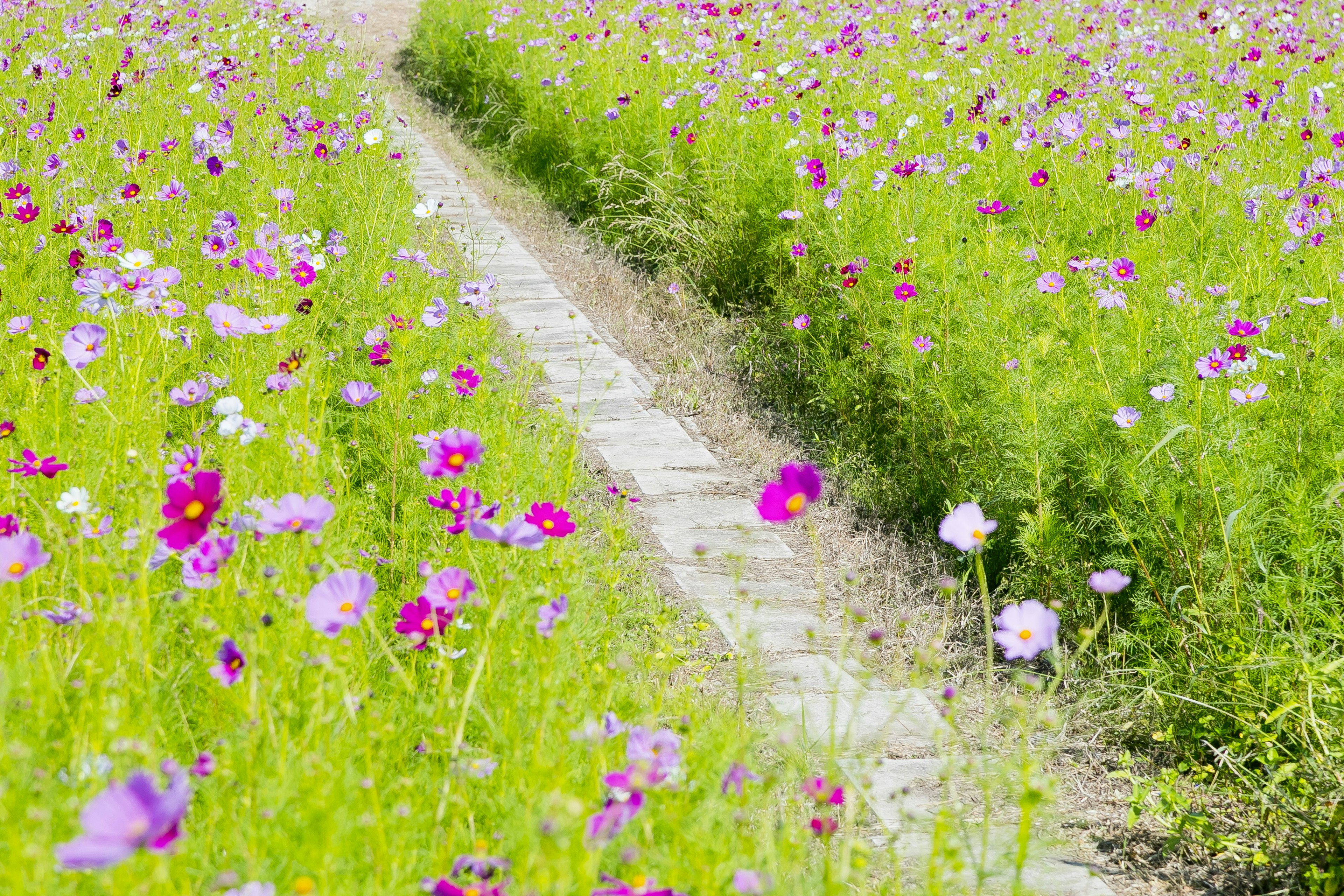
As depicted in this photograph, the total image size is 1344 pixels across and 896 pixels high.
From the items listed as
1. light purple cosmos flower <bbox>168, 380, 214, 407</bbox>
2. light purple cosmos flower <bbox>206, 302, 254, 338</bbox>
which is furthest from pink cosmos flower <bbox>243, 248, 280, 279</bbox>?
light purple cosmos flower <bbox>206, 302, 254, 338</bbox>

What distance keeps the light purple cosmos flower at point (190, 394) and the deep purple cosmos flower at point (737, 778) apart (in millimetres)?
1516

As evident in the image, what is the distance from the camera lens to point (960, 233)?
165 inches

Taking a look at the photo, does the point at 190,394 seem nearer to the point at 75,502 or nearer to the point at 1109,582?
the point at 75,502

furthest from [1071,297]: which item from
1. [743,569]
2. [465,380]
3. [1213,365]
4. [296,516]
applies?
[296,516]

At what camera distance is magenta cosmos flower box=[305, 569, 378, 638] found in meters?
1.39

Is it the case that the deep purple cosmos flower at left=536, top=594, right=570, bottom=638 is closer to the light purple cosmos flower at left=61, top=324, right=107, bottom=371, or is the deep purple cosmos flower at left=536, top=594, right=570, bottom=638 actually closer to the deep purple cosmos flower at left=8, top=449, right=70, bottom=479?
the deep purple cosmos flower at left=8, top=449, right=70, bottom=479

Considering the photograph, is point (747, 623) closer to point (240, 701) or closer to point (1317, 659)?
point (1317, 659)

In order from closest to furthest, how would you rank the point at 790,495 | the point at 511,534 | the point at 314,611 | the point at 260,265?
the point at 314,611 < the point at 790,495 < the point at 511,534 < the point at 260,265

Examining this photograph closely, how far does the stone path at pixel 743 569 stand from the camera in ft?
7.05

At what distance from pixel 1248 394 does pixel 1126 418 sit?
14.4 inches

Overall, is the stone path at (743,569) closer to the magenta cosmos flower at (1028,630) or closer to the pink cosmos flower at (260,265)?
the magenta cosmos flower at (1028,630)

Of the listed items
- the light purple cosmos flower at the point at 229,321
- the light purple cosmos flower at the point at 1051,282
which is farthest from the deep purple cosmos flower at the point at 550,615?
the light purple cosmos flower at the point at 1051,282

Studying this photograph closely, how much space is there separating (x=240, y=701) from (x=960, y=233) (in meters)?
3.37

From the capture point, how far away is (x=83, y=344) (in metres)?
2.19
